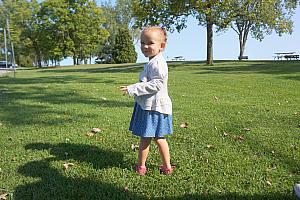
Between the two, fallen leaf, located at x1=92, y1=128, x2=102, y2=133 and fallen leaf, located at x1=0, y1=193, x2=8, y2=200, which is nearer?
fallen leaf, located at x1=0, y1=193, x2=8, y2=200

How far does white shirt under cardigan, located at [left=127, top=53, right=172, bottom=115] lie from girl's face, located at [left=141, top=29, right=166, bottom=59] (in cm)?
7

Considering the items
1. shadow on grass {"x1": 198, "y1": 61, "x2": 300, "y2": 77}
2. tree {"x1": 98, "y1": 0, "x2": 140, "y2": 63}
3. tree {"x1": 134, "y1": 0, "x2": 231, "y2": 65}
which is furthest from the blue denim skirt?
tree {"x1": 98, "y1": 0, "x2": 140, "y2": 63}

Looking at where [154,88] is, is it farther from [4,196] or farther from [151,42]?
[4,196]

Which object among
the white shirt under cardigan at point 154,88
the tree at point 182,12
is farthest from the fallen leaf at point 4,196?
the tree at point 182,12

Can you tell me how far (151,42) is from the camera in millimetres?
3082

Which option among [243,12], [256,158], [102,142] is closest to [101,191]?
[102,142]

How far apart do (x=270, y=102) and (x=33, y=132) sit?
5198 mm

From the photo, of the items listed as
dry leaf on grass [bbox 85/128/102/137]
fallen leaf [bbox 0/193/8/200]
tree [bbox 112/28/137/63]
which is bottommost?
fallen leaf [bbox 0/193/8/200]

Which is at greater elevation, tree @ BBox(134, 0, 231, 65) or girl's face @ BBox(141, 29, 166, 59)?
tree @ BBox(134, 0, 231, 65)

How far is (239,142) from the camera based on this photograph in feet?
14.4

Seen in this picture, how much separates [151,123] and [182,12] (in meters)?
21.6

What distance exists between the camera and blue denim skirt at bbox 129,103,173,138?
318 centimetres

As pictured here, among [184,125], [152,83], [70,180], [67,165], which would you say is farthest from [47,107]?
[152,83]

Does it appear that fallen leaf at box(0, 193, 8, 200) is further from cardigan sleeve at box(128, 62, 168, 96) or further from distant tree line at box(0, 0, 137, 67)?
distant tree line at box(0, 0, 137, 67)
